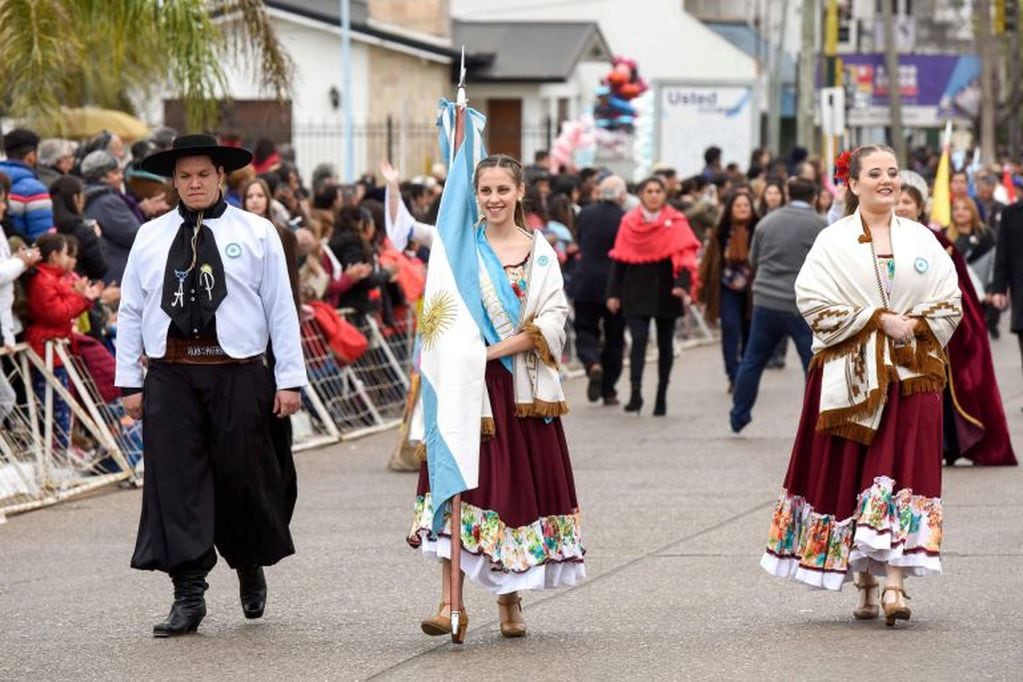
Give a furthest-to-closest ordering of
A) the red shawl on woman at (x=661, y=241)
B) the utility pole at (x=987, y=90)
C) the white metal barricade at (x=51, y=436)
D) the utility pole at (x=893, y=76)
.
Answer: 1. the utility pole at (x=987, y=90)
2. the utility pole at (x=893, y=76)
3. the red shawl on woman at (x=661, y=241)
4. the white metal barricade at (x=51, y=436)

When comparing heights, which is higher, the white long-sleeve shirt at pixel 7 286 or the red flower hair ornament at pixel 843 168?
the red flower hair ornament at pixel 843 168

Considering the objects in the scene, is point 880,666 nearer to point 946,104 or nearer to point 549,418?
point 549,418

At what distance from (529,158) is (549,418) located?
3815 centimetres

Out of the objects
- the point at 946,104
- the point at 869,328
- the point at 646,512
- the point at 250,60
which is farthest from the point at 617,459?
the point at 946,104

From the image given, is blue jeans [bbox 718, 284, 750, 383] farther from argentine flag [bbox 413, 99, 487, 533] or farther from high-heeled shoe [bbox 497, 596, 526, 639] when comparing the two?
argentine flag [bbox 413, 99, 487, 533]

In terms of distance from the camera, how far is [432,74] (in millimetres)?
43344

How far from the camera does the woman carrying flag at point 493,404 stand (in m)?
8.03

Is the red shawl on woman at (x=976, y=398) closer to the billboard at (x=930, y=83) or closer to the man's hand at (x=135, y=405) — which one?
the man's hand at (x=135, y=405)

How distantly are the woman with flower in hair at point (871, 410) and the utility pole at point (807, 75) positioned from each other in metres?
29.7

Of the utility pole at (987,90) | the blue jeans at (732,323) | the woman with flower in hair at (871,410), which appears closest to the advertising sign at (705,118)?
the blue jeans at (732,323)

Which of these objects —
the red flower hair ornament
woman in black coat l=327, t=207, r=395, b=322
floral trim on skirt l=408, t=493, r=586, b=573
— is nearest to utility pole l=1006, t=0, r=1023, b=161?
woman in black coat l=327, t=207, r=395, b=322

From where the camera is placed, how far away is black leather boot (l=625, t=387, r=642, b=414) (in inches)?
679

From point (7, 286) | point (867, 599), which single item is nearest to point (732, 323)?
point (7, 286)

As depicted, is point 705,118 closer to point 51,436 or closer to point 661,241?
point 661,241
